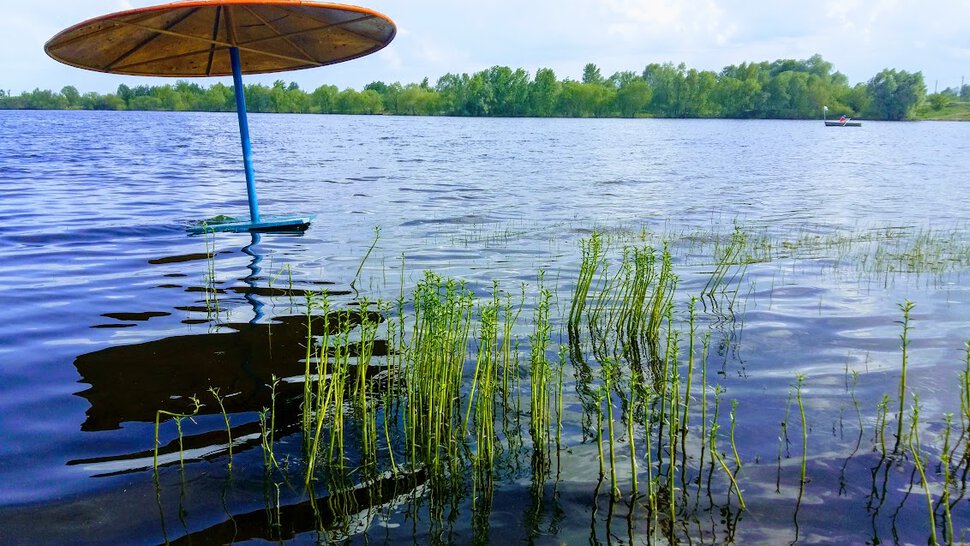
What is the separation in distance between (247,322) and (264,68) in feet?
24.3

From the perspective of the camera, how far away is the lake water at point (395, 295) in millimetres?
5000

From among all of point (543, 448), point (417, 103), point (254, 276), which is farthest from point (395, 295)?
point (417, 103)

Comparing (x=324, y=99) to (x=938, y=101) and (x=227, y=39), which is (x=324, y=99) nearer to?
(x=938, y=101)

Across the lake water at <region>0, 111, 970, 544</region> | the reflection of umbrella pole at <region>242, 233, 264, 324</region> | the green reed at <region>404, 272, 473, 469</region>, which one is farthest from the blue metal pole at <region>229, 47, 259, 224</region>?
the green reed at <region>404, 272, 473, 469</region>

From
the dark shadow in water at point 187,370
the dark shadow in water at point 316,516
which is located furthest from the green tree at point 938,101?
the dark shadow in water at point 316,516

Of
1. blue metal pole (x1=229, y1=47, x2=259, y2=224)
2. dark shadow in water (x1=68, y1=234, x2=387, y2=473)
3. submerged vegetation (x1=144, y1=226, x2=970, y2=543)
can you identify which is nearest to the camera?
submerged vegetation (x1=144, y1=226, x2=970, y2=543)

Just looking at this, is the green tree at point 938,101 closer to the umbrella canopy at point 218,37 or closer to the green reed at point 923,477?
the umbrella canopy at point 218,37

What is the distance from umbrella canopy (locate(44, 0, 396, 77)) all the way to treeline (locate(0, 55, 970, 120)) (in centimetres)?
15403

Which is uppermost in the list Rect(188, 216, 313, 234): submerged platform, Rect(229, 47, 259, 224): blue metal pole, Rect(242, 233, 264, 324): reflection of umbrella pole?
Rect(229, 47, 259, 224): blue metal pole

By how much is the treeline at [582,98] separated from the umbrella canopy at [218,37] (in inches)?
6064

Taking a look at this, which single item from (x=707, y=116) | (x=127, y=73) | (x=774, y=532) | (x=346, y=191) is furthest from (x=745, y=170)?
(x=707, y=116)

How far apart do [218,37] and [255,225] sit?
140 inches

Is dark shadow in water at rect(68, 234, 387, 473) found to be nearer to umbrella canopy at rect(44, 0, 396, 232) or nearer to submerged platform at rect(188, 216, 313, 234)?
umbrella canopy at rect(44, 0, 396, 232)

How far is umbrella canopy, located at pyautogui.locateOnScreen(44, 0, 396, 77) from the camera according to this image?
34.1 feet
